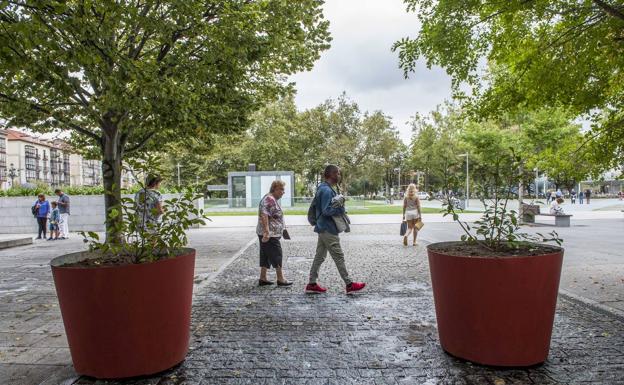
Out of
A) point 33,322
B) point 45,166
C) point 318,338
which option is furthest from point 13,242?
point 45,166

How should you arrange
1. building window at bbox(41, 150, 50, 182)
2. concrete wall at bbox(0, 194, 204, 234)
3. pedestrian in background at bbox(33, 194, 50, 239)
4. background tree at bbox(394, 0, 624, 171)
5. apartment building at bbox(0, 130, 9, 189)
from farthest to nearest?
building window at bbox(41, 150, 50, 182) < apartment building at bbox(0, 130, 9, 189) < concrete wall at bbox(0, 194, 204, 234) < pedestrian in background at bbox(33, 194, 50, 239) < background tree at bbox(394, 0, 624, 171)

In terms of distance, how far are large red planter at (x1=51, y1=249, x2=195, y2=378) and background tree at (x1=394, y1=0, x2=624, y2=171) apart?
5183 millimetres

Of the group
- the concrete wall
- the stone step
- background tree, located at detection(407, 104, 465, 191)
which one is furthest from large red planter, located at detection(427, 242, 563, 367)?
background tree, located at detection(407, 104, 465, 191)

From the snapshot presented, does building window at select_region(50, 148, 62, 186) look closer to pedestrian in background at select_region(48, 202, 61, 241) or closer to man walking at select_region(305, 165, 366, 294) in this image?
pedestrian in background at select_region(48, 202, 61, 241)

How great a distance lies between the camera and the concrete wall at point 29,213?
19.4m

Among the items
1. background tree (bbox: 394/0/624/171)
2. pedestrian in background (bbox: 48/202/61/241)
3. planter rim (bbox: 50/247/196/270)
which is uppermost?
background tree (bbox: 394/0/624/171)

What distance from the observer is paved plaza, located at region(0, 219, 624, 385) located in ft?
A: 11.3

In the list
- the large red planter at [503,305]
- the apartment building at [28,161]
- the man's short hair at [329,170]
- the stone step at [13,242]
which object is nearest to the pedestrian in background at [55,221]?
the stone step at [13,242]

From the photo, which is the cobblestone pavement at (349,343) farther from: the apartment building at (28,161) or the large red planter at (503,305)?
the apartment building at (28,161)

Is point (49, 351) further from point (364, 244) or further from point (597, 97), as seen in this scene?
point (364, 244)

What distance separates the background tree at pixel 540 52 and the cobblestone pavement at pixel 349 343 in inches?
119

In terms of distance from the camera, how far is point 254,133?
4919cm

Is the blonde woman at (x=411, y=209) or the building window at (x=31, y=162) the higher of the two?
the building window at (x=31, y=162)

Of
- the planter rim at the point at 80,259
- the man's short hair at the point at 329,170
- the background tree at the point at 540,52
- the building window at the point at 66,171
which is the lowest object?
the planter rim at the point at 80,259
